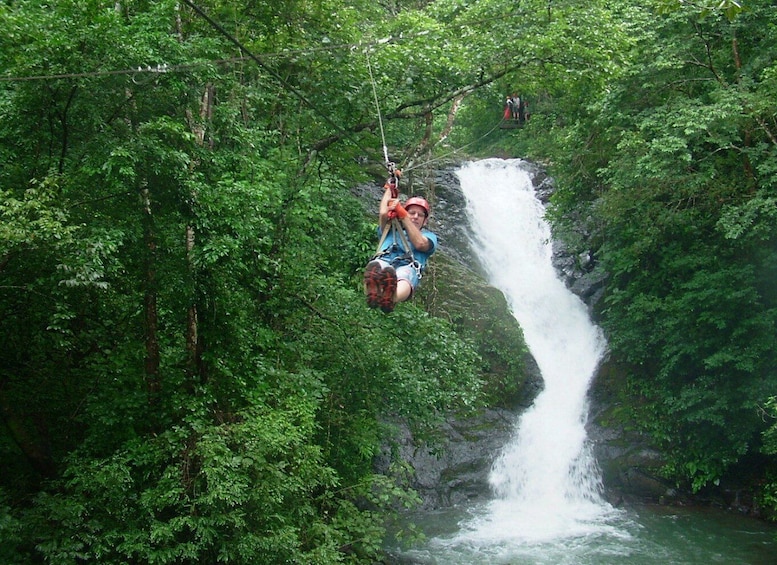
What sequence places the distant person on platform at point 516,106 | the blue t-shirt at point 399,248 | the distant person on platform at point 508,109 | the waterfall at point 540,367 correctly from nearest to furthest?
the blue t-shirt at point 399,248
the waterfall at point 540,367
the distant person on platform at point 508,109
the distant person on platform at point 516,106

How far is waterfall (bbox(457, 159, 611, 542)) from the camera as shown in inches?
503

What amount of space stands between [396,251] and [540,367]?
422 inches

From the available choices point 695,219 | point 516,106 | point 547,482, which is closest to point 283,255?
point 547,482

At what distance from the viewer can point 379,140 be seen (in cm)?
1121

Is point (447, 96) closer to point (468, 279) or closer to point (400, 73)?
point (400, 73)

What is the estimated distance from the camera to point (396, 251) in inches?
246

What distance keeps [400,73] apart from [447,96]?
937 mm

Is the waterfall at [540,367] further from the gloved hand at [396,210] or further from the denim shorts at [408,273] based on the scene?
the gloved hand at [396,210]

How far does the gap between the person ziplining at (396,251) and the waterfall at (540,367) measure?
693 cm

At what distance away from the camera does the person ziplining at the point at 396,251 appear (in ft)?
18.4

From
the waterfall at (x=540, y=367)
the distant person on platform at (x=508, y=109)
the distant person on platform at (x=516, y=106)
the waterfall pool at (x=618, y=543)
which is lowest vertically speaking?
the waterfall pool at (x=618, y=543)

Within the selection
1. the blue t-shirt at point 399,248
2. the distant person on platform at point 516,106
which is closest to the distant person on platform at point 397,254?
the blue t-shirt at point 399,248

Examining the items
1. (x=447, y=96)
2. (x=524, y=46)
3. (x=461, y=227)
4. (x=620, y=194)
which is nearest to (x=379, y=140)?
(x=447, y=96)

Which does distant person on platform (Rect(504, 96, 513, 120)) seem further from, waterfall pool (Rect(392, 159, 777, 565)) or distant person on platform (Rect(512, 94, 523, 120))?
waterfall pool (Rect(392, 159, 777, 565))
